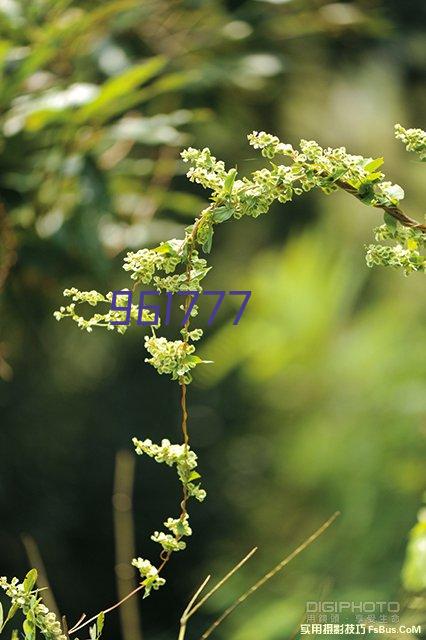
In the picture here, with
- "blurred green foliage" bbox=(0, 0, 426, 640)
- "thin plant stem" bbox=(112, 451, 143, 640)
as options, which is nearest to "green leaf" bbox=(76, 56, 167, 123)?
"blurred green foliage" bbox=(0, 0, 426, 640)

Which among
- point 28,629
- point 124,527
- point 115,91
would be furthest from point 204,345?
point 28,629

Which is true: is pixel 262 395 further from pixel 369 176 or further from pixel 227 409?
pixel 369 176

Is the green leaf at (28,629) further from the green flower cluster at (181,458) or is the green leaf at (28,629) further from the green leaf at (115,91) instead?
the green leaf at (115,91)

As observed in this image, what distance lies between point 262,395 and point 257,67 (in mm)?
418

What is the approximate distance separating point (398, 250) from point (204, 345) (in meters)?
0.88

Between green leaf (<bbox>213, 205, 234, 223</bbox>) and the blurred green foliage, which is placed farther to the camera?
the blurred green foliage

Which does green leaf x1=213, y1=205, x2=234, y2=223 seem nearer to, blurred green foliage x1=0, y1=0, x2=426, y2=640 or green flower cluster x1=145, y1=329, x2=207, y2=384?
green flower cluster x1=145, y1=329, x2=207, y2=384

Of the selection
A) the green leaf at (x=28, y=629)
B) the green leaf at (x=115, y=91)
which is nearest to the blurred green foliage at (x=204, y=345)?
the green leaf at (x=115, y=91)

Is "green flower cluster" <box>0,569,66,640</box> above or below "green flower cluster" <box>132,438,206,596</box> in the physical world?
below

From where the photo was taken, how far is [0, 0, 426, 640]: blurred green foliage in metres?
1.01

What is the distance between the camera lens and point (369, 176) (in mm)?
374

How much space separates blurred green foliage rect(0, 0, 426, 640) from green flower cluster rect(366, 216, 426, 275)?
547 millimetres

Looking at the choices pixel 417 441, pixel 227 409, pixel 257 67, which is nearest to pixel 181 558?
pixel 227 409

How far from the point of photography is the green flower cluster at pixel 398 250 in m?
0.39
